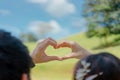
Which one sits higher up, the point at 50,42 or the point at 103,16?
the point at 103,16

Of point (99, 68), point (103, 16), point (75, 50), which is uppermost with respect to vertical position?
point (103, 16)

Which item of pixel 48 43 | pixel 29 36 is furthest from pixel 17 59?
pixel 29 36

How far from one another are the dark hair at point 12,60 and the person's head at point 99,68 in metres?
0.28

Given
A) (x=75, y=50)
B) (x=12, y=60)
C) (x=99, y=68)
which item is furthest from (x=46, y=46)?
(x=12, y=60)

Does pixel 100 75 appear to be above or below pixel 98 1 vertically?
below

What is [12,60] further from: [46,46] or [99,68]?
[46,46]

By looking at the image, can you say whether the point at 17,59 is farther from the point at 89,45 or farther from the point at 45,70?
the point at 89,45

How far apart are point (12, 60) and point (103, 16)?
45.5 metres

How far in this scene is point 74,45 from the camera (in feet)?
9.10

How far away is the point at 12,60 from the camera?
1.58m

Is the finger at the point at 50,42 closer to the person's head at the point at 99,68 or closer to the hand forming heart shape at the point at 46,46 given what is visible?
the hand forming heart shape at the point at 46,46

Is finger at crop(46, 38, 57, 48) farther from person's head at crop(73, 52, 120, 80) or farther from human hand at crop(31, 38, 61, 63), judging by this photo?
person's head at crop(73, 52, 120, 80)

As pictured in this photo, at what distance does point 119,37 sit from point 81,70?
46160 millimetres

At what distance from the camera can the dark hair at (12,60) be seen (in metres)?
1.57
